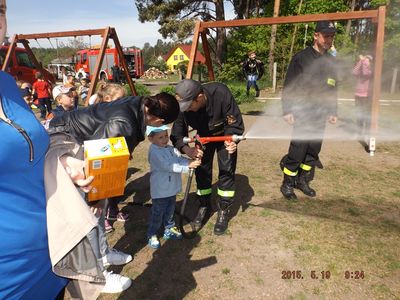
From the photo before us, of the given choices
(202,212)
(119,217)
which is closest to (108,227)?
(119,217)

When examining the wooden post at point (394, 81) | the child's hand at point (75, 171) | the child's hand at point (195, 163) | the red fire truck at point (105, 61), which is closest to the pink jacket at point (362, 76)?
the child's hand at point (195, 163)

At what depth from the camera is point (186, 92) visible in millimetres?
3430

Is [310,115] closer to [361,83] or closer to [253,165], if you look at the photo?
[253,165]

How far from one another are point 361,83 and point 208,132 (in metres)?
5.76

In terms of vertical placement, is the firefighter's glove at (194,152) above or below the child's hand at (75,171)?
below

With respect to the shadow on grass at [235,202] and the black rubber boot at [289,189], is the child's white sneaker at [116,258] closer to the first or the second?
the shadow on grass at [235,202]

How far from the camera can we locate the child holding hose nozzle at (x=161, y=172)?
12.0ft

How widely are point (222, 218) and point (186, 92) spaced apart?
175 cm

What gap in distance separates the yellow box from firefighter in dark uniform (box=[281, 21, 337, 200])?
323 cm

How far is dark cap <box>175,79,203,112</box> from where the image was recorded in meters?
3.43

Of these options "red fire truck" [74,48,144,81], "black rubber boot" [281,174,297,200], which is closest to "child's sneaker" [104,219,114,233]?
"black rubber boot" [281,174,297,200]

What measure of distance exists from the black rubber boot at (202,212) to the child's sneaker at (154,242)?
0.58 metres

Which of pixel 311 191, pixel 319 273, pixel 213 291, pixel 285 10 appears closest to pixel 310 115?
pixel 311 191

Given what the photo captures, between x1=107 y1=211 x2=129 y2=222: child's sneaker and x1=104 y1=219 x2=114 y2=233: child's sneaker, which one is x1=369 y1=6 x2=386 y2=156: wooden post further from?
x1=104 y1=219 x2=114 y2=233: child's sneaker
